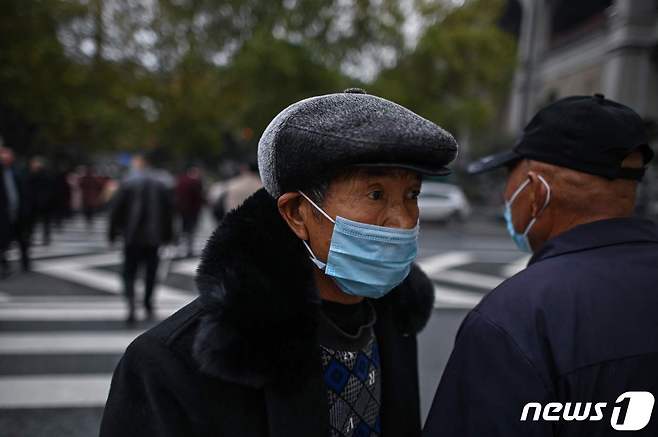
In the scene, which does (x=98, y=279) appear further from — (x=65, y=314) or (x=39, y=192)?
(x=39, y=192)

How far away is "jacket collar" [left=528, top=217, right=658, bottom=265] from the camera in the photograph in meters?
1.48

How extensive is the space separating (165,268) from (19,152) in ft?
40.0

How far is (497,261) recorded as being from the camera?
11.4 m

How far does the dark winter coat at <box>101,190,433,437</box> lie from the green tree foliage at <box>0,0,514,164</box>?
51.2 feet

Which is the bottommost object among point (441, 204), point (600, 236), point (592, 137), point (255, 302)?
point (441, 204)

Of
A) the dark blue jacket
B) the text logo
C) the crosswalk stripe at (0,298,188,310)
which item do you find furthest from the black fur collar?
the crosswalk stripe at (0,298,188,310)

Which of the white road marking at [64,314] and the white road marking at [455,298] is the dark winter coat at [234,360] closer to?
the white road marking at [64,314]

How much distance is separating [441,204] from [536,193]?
53.2 ft

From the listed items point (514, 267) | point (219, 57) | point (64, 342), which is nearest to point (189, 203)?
point (64, 342)

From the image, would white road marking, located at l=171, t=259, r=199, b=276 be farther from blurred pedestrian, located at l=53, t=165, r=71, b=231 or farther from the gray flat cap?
the gray flat cap

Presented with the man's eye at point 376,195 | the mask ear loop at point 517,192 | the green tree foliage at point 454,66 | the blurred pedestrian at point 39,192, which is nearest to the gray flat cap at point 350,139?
the man's eye at point 376,195

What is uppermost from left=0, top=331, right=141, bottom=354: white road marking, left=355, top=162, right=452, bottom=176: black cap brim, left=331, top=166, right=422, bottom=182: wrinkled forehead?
left=355, top=162, right=452, bottom=176: black cap brim

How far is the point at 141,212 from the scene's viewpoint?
222 inches

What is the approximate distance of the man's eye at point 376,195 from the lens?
4.68ft
